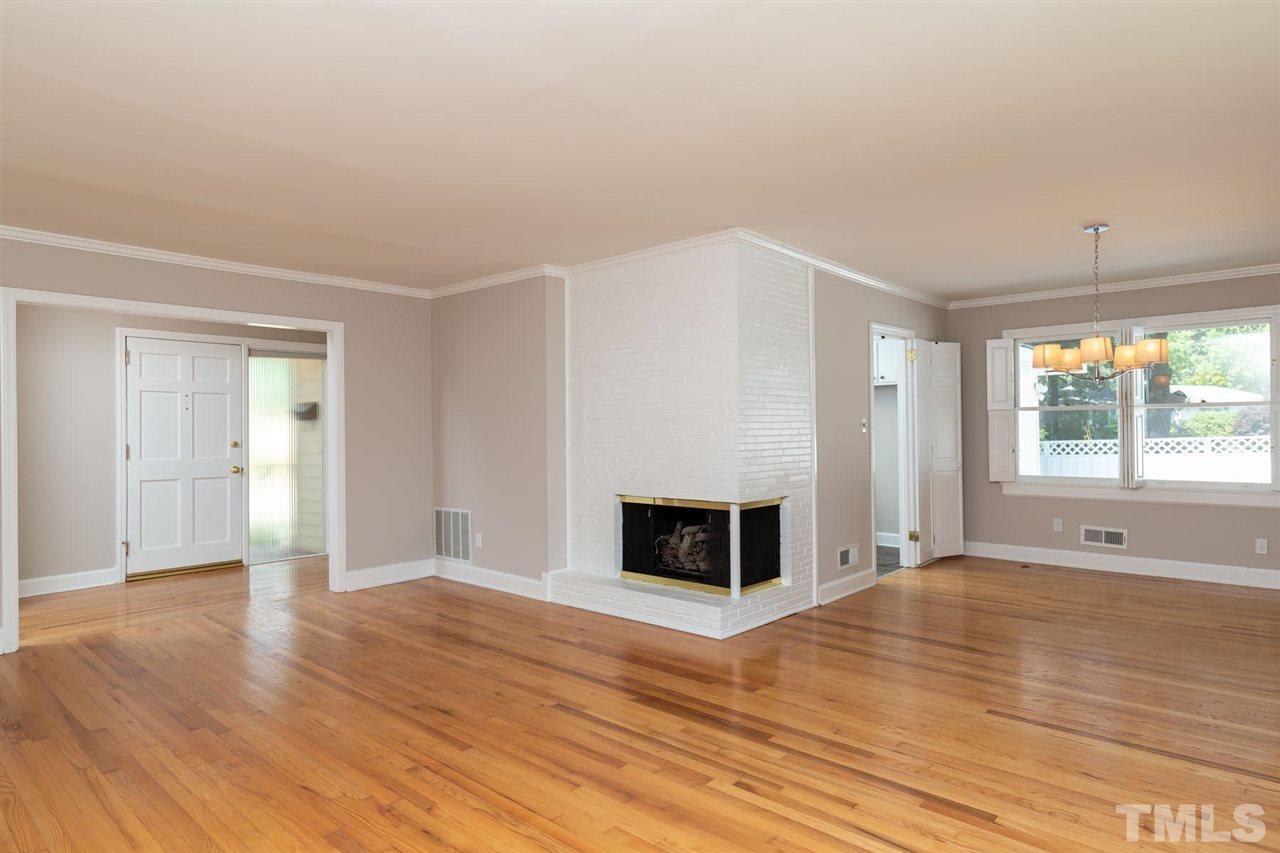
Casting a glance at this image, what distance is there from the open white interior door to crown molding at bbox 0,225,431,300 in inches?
186

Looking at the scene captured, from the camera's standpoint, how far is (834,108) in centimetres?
302

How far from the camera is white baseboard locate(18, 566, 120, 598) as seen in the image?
6133 millimetres

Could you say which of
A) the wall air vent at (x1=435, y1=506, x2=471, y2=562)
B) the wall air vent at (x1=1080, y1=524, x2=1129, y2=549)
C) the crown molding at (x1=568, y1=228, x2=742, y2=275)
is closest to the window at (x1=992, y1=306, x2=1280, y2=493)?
the wall air vent at (x1=1080, y1=524, x2=1129, y2=549)

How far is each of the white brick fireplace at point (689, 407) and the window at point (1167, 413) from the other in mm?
3129

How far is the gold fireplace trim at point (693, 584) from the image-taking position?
5.05 meters

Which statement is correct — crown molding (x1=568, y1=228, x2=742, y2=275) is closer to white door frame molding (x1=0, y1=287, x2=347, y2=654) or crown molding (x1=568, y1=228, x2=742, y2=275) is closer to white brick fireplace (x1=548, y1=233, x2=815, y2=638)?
white brick fireplace (x1=548, y1=233, x2=815, y2=638)

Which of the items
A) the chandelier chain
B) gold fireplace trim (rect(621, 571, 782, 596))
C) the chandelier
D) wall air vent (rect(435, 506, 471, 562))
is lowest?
gold fireplace trim (rect(621, 571, 782, 596))

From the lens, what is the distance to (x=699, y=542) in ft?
17.2

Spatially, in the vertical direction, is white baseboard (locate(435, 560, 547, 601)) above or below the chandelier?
below

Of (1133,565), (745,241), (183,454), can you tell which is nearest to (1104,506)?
(1133,565)

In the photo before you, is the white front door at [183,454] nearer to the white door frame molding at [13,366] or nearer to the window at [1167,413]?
the white door frame molding at [13,366]

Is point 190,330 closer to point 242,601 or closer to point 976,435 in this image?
point 242,601

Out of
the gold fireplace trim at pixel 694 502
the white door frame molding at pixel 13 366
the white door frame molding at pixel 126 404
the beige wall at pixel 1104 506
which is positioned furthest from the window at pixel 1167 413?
the white door frame molding at pixel 126 404

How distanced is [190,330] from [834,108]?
6.53m
